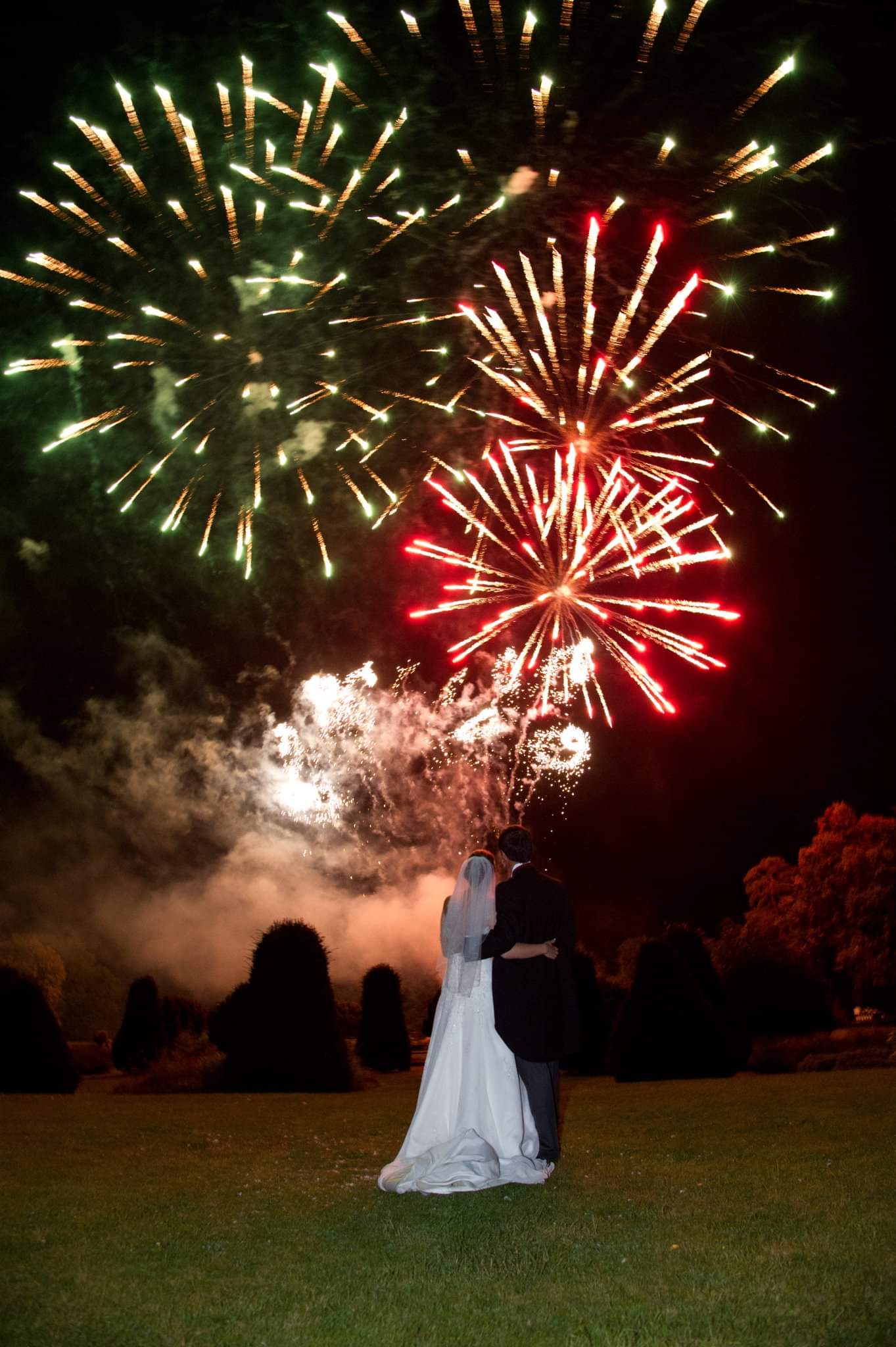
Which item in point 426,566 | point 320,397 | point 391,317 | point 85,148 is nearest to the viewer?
point 85,148

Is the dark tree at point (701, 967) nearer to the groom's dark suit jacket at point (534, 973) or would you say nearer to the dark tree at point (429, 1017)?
the dark tree at point (429, 1017)

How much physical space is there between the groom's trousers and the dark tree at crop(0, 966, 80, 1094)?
13996 millimetres

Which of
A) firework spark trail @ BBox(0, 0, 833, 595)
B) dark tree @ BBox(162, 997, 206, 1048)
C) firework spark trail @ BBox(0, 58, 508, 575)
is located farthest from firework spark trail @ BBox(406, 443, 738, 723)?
dark tree @ BBox(162, 997, 206, 1048)

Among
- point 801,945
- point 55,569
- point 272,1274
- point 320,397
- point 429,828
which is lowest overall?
point 272,1274

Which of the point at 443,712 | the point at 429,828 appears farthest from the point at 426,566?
the point at 429,828

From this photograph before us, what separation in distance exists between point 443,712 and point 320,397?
1675 centimetres

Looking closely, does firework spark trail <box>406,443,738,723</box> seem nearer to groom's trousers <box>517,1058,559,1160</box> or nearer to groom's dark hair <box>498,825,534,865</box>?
groom's dark hair <box>498,825,534,865</box>

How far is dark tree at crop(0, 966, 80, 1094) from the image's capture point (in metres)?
20.2

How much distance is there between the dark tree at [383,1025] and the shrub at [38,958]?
17378mm

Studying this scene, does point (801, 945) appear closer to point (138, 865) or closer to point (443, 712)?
point (443, 712)

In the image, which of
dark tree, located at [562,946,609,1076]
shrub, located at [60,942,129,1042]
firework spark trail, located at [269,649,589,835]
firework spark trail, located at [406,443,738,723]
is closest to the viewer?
firework spark trail, located at [406,443,738,723]

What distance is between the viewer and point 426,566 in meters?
37.6

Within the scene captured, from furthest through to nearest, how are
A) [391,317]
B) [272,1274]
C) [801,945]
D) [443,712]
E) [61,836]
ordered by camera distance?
[801,945] → [61,836] → [443,712] → [391,317] → [272,1274]

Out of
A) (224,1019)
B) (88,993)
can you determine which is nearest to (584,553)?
(224,1019)
